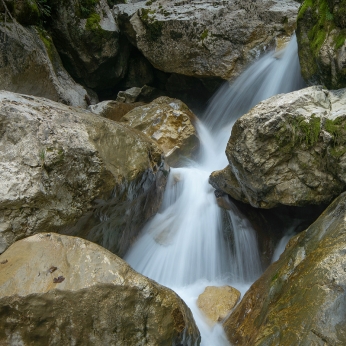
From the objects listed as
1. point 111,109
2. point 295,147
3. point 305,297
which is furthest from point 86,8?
point 305,297

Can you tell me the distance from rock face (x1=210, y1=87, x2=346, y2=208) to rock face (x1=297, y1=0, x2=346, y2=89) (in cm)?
30

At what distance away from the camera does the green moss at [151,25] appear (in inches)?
359

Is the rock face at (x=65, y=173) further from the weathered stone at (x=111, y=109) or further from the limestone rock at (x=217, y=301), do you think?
the weathered stone at (x=111, y=109)

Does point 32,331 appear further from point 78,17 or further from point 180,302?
point 78,17

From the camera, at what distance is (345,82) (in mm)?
4203

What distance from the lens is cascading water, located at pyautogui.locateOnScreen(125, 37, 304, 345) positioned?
15.9ft

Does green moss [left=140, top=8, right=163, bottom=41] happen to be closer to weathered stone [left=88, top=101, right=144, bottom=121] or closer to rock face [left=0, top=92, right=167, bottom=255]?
weathered stone [left=88, top=101, right=144, bottom=121]

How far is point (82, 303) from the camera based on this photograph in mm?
2578

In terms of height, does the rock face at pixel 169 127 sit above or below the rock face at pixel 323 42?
below

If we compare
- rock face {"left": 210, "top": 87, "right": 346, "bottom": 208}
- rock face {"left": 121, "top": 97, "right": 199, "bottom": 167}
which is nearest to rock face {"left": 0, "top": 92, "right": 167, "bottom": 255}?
rock face {"left": 210, "top": 87, "right": 346, "bottom": 208}

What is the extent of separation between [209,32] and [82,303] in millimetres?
8063

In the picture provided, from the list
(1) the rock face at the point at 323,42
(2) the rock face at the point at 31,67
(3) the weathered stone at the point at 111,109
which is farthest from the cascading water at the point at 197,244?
(2) the rock face at the point at 31,67

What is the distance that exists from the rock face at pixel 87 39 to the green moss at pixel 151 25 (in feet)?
3.53

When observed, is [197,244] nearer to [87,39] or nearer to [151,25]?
[151,25]
